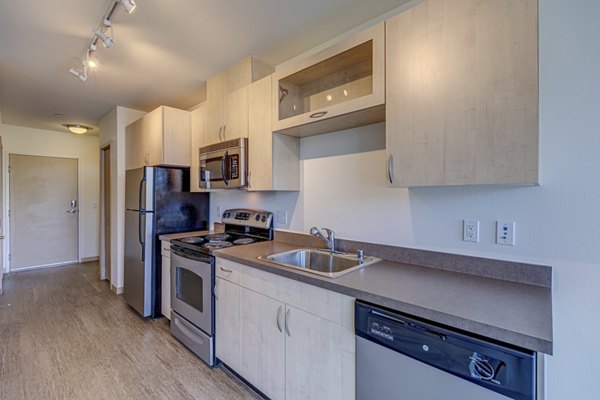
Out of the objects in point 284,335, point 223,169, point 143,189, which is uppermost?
point 223,169

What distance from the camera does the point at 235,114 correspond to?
7.79ft

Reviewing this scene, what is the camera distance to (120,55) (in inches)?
92.0

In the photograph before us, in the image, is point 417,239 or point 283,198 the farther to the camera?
point 283,198

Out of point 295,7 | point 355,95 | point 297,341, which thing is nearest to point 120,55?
point 295,7

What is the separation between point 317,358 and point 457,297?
28.7 inches

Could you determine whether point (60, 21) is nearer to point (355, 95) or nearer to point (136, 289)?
point (355, 95)

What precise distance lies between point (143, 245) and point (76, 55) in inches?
68.4

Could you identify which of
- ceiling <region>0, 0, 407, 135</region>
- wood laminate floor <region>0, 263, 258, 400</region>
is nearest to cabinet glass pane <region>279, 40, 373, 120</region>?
ceiling <region>0, 0, 407, 135</region>

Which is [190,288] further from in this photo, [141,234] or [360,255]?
[360,255]

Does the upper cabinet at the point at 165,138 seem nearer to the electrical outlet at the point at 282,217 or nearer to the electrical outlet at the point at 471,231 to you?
the electrical outlet at the point at 282,217

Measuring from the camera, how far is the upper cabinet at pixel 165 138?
288cm

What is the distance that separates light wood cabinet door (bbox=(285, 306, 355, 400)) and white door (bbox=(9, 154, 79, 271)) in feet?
18.1

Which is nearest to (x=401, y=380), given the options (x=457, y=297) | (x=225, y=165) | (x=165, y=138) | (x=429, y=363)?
(x=429, y=363)

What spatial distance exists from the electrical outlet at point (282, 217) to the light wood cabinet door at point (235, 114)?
71 cm
